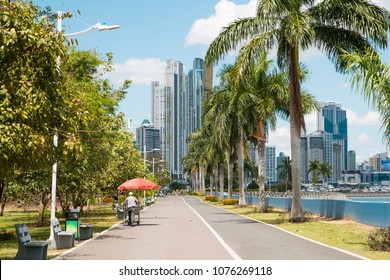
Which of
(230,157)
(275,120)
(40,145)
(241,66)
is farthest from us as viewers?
(230,157)

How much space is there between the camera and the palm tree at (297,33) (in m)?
26.3

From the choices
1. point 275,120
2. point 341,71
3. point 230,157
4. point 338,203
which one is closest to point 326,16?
point 341,71

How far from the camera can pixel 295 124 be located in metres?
29.4

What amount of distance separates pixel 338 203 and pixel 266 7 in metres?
10.9

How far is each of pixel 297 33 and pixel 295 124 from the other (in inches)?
205

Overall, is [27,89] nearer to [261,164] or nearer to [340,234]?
[340,234]

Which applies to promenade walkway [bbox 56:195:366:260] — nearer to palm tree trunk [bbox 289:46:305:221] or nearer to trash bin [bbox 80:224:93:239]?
trash bin [bbox 80:224:93:239]

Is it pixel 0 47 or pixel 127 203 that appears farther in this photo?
pixel 127 203

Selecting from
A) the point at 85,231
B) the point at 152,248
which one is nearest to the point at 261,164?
the point at 85,231

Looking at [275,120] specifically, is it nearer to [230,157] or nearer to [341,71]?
[341,71]

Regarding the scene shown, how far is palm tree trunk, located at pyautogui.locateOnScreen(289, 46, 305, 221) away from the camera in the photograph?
28.8 meters

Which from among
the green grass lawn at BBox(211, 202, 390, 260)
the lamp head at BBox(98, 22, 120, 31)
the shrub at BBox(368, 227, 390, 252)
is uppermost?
the lamp head at BBox(98, 22, 120, 31)

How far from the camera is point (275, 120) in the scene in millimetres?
40156

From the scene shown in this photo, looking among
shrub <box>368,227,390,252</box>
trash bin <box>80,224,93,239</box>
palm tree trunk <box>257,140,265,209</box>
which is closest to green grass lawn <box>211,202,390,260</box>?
shrub <box>368,227,390,252</box>
